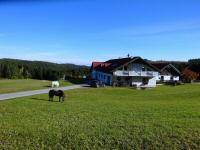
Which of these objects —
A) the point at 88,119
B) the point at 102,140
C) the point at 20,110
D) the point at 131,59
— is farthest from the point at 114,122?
the point at 131,59

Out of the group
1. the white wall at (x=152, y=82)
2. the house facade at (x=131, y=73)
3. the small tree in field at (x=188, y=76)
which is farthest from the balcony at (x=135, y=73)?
the small tree in field at (x=188, y=76)

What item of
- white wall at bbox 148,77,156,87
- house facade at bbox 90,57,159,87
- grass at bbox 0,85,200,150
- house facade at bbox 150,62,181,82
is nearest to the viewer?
grass at bbox 0,85,200,150

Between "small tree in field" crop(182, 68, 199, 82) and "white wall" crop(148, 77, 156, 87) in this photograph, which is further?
"small tree in field" crop(182, 68, 199, 82)

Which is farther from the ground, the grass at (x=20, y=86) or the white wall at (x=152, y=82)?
the white wall at (x=152, y=82)

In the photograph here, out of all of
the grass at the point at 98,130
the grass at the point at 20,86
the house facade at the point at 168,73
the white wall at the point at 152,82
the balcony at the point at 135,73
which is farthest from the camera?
the house facade at the point at 168,73

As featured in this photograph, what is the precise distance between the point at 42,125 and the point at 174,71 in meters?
54.0

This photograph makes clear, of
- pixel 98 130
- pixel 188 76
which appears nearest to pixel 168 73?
pixel 188 76

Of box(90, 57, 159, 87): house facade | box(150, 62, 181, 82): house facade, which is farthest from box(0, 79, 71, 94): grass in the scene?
box(150, 62, 181, 82): house facade

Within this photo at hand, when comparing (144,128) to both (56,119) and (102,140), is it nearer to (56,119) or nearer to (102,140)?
(102,140)

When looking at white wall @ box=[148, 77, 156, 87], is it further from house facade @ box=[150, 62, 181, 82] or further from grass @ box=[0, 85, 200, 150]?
grass @ box=[0, 85, 200, 150]

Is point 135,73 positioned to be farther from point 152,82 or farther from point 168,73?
point 168,73

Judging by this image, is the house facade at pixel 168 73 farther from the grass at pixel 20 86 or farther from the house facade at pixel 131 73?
the grass at pixel 20 86

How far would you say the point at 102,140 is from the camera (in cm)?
1255

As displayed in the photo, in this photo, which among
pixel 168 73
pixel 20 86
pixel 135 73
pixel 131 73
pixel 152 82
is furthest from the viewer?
pixel 168 73
